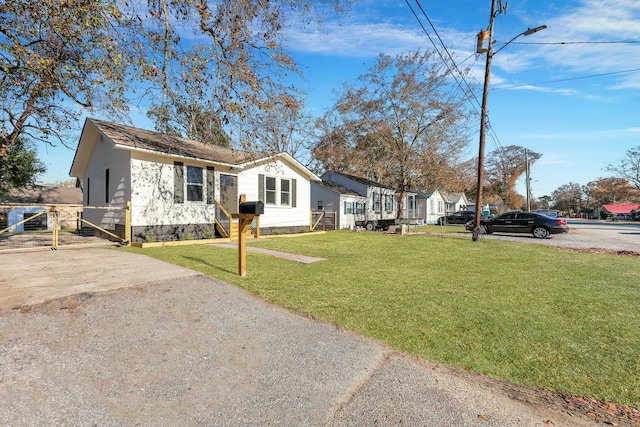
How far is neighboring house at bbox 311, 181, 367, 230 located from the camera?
22844 millimetres

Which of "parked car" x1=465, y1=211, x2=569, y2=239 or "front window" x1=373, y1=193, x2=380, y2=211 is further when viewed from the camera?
"front window" x1=373, y1=193, x2=380, y2=211

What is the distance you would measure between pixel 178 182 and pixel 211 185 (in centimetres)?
133

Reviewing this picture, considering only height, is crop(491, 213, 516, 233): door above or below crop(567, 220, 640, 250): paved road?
above

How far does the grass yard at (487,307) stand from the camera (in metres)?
3.13

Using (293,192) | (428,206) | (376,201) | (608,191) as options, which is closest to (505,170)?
(608,191)

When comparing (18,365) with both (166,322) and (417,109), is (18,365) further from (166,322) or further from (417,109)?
(417,109)

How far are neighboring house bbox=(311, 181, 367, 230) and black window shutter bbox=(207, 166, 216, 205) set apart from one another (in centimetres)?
1066

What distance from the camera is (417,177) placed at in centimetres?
2459

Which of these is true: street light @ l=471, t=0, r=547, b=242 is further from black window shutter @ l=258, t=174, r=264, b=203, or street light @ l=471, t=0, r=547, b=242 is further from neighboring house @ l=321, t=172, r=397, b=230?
neighboring house @ l=321, t=172, r=397, b=230

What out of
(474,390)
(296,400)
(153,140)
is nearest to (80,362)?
(296,400)

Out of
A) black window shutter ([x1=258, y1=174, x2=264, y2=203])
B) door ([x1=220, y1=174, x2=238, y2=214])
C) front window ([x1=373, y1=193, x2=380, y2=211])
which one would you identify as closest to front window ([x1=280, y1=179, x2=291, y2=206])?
black window shutter ([x1=258, y1=174, x2=264, y2=203])

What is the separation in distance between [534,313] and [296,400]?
388 centimetres

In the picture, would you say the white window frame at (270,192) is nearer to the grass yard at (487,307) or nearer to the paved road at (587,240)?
the grass yard at (487,307)

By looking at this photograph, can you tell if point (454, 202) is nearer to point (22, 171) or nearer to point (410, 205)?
point (410, 205)
